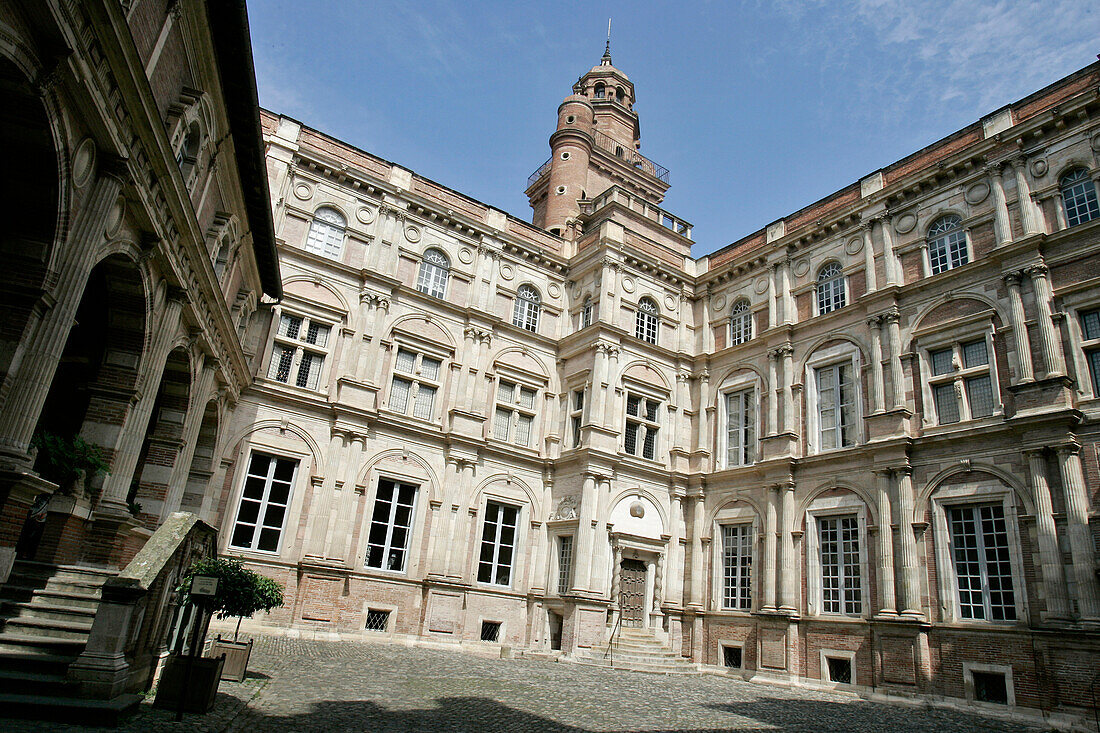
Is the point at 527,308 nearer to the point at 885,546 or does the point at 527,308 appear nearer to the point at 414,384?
the point at 414,384

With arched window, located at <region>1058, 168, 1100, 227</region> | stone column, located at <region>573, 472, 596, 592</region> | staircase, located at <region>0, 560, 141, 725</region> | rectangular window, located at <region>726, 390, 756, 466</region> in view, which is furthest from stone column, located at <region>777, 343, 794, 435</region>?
staircase, located at <region>0, 560, 141, 725</region>

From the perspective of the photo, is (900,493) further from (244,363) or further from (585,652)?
(244,363)

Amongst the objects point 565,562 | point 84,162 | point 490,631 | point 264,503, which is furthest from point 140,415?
point 565,562

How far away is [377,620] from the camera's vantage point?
813 inches

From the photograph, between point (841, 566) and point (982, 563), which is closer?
point (982, 563)

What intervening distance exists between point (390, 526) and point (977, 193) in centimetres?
2030

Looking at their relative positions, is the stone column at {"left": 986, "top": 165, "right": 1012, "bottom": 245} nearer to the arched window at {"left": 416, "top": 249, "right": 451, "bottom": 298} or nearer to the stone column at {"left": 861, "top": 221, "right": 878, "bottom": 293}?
the stone column at {"left": 861, "top": 221, "right": 878, "bottom": 293}

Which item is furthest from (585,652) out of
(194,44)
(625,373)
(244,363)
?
(194,44)

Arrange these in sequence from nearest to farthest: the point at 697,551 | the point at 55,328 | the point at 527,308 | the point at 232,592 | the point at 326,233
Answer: the point at 55,328
the point at 232,592
the point at 326,233
the point at 697,551
the point at 527,308

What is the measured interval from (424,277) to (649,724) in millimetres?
17480

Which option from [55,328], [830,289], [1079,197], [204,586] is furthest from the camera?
[830,289]

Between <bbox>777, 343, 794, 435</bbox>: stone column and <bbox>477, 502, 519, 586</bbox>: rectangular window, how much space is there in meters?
9.59

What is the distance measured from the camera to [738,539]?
23500 mm

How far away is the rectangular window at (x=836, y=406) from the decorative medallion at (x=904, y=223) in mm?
4522
